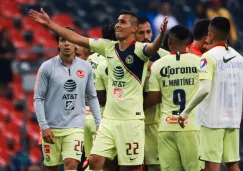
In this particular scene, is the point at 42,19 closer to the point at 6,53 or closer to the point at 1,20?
the point at 6,53

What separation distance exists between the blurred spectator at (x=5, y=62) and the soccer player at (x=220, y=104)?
38.0 ft

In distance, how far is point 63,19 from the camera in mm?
27875

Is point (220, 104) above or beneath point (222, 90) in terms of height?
beneath

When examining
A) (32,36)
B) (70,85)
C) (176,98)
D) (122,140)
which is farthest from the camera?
(32,36)

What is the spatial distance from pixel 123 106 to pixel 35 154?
875 cm

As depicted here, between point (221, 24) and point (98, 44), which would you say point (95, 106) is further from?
point (221, 24)

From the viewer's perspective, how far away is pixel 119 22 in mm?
14070

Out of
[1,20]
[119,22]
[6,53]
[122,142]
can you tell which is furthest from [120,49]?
[1,20]

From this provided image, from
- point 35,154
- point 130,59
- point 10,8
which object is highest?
point 10,8

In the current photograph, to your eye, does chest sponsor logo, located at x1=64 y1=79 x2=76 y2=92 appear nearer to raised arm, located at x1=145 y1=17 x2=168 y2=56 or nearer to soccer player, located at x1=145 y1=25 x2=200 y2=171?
soccer player, located at x1=145 y1=25 x2=200 y2=171

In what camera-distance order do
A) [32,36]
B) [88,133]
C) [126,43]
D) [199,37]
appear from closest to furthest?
[126,43]
[199,37]
[88,133]
[32,36]

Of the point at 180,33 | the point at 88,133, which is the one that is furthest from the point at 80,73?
the point at 88,133

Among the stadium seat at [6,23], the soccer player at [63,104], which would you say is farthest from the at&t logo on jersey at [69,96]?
the stadium seat at [6,23]

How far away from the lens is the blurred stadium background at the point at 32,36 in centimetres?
2259
